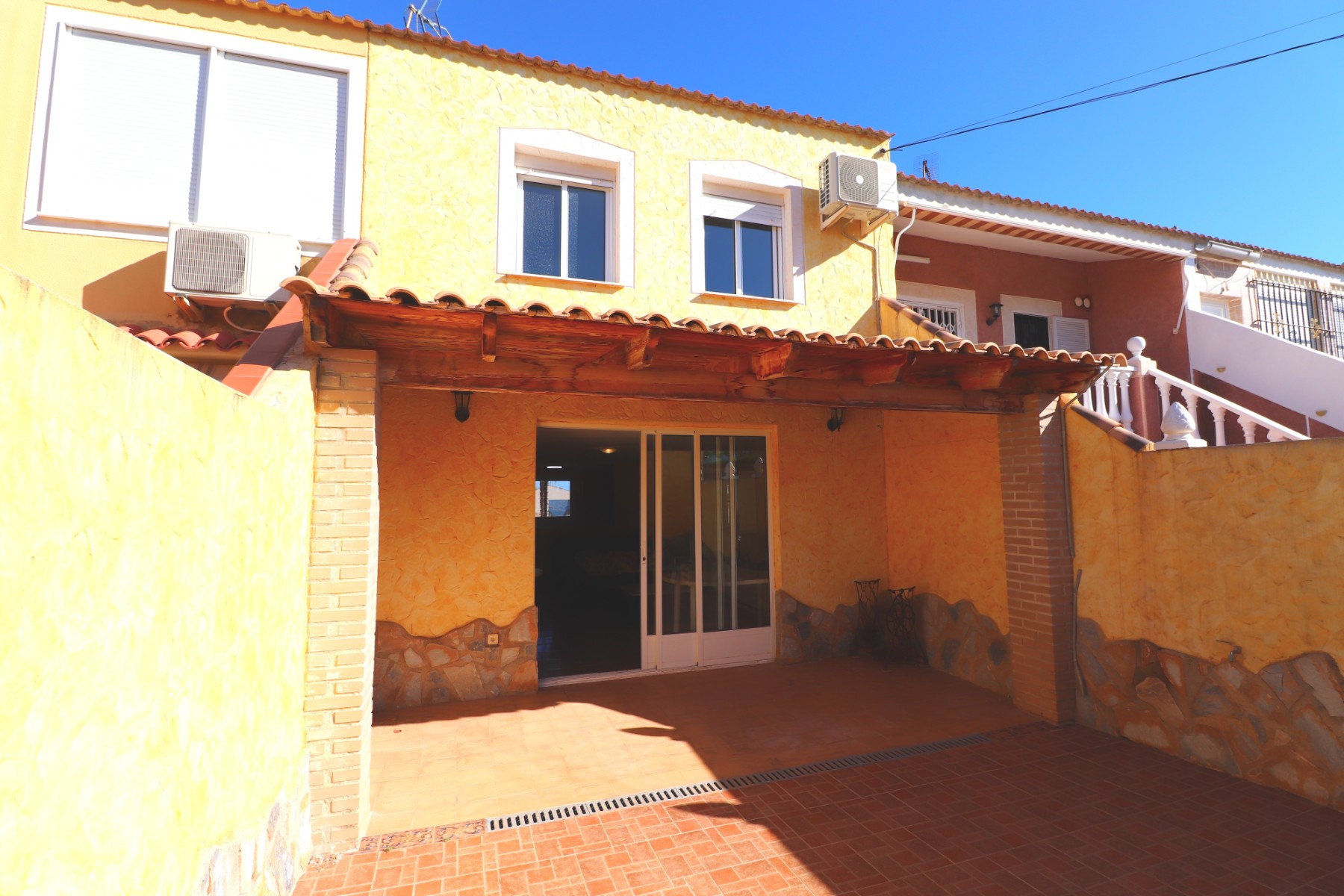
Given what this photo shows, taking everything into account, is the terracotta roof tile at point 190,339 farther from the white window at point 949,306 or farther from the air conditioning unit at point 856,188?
the white window at point 949,306

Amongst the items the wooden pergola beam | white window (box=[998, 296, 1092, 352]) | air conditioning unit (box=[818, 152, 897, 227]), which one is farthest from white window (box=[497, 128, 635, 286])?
white window (box=[998, 296, 1092, 352])

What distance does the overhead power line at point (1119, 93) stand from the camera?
699cm

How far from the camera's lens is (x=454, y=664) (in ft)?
21.7

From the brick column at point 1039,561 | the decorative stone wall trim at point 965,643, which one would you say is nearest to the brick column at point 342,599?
the brick column at point 1039,561

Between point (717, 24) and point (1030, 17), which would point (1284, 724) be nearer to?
point (1030, 17)

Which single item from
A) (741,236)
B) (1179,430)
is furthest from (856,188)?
(1179,430)

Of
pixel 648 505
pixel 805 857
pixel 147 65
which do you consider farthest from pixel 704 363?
pixel 147 65

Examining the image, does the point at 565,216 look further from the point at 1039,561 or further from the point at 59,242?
the point at 1039,561

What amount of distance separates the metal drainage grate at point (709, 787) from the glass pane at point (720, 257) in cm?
534

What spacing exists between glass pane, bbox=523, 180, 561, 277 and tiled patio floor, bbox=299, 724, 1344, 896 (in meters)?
5.55

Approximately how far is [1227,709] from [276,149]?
9.95 metres

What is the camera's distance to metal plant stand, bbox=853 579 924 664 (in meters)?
7.91

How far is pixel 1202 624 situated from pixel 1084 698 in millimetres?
1369

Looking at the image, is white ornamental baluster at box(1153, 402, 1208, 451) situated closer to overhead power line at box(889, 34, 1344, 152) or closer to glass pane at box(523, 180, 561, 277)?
overhead power line at box(889, 34, 1344, 152)
